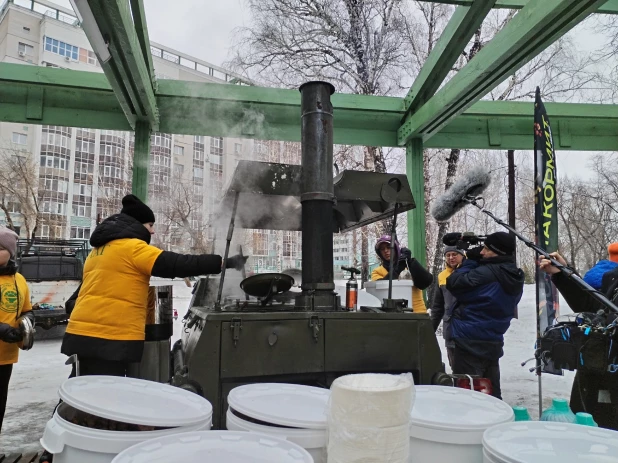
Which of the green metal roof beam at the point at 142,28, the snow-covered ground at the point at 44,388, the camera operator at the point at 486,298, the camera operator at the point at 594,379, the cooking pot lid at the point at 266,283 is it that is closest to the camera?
the cooking pot lid at the point at 266,283

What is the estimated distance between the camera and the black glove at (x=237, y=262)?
5.19 metres

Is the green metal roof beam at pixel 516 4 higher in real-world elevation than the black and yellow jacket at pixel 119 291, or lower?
Result: higher

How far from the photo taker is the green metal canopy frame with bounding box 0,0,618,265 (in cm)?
425

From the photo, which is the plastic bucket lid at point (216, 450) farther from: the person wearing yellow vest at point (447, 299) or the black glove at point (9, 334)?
the person wearing yellow vest at point (447, 299)

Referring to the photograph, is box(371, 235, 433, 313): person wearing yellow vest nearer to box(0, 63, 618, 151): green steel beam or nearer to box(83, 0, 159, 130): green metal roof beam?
box(0, 63, 618, 151): green steel beam

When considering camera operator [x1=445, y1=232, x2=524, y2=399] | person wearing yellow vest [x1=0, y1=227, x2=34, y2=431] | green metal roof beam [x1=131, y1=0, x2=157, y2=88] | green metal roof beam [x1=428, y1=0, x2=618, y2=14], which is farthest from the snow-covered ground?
green metal roof beam [x1=428, y1=0, x2=618, y2=14]

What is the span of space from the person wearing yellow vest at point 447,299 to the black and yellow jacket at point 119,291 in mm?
3901

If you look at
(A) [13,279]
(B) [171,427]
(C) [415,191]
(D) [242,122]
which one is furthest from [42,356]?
(B) [171,427]

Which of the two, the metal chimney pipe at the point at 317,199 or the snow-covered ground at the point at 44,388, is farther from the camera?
the snow-covered ground at the point at 44,388

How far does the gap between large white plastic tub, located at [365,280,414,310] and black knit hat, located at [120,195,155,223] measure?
8.53 ft

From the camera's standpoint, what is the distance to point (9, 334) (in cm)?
369

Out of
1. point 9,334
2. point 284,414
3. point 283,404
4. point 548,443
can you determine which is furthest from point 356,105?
point 548,443

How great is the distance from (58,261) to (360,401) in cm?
1232

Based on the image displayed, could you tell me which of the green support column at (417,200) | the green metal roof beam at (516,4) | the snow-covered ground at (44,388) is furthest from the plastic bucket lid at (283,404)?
the green support column at (417,200)
